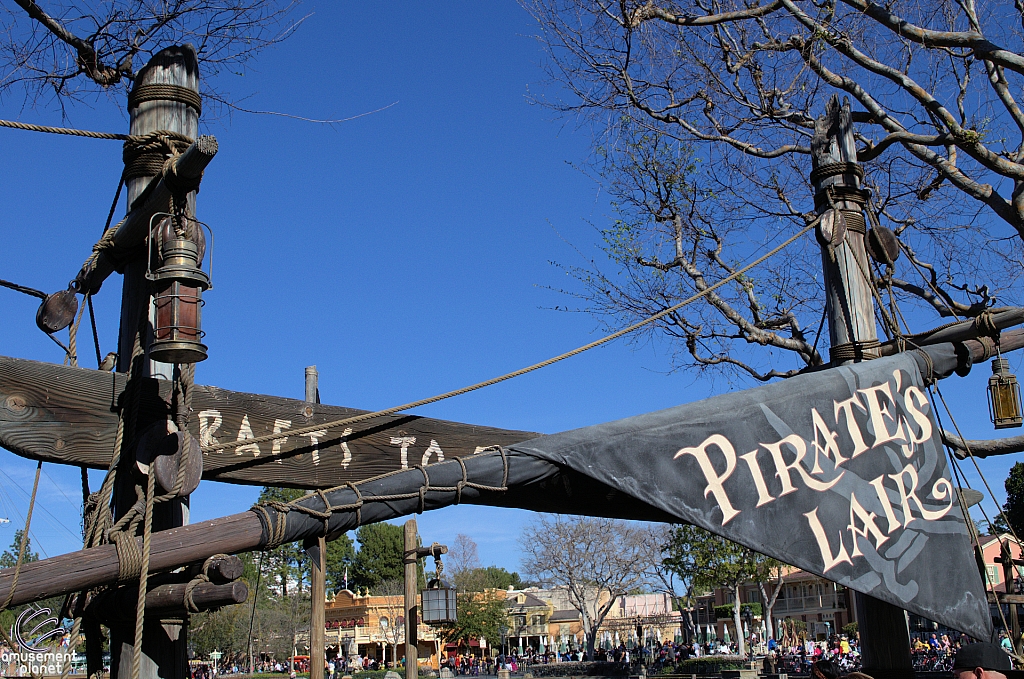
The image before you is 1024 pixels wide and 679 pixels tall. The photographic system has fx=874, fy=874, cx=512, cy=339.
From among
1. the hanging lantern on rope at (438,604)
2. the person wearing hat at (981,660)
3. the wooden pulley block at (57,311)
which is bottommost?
the person wearing hat at (981,660)

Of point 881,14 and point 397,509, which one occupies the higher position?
point 881,14

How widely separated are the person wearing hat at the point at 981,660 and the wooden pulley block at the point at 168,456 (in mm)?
3559

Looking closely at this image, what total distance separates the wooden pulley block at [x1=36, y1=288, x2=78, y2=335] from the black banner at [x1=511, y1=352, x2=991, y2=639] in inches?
72.2

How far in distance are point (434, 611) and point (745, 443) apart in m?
10.5

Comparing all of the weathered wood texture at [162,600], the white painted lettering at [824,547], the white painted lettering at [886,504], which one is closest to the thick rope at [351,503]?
the weathered wood texture at [162,600]

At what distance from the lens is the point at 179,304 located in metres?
2.81

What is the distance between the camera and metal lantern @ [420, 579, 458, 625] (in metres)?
13.4

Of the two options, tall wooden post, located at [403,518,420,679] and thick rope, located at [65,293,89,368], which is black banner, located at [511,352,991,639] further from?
tall wooden post, located at [403,518,420,679]

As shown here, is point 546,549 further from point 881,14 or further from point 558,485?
point 558,485

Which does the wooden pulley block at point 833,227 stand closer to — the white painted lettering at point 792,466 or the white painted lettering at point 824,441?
the white painted lettering at point 824,441

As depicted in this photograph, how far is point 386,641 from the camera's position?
5450cm

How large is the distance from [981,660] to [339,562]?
6580cm

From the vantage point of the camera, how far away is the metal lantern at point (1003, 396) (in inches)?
227

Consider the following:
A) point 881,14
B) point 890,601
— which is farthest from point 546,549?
point 890,601
